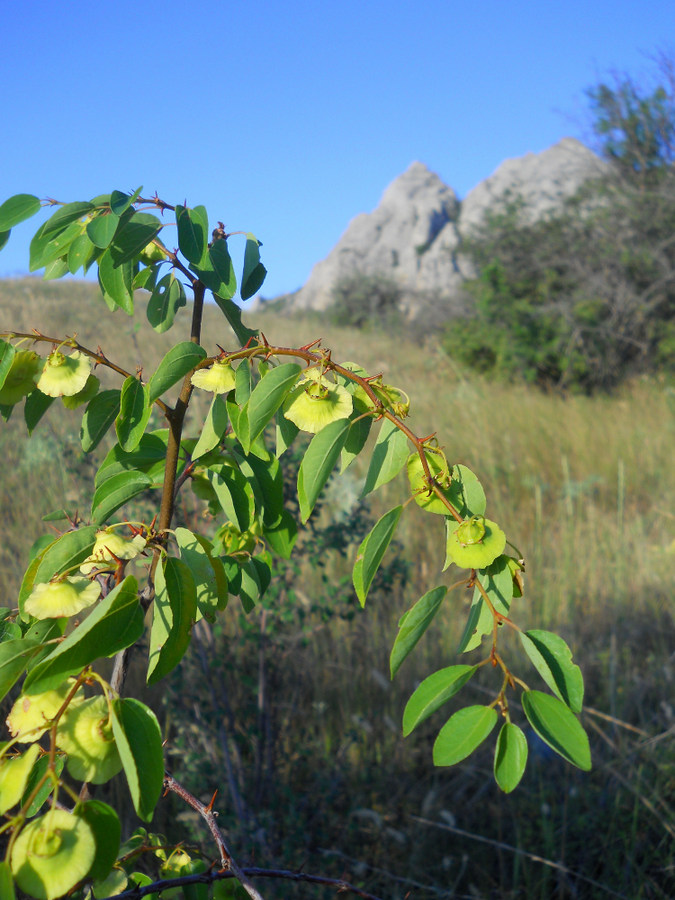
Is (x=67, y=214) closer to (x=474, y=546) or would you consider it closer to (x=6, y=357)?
(x=6, y=357)

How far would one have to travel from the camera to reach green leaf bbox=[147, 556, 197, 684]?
505 millimetres

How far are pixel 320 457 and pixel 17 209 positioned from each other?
42 cm

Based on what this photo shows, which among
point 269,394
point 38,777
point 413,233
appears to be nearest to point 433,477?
point 269,394

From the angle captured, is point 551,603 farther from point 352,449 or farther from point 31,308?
point 31,308

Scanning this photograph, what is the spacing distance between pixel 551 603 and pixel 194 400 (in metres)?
1.84

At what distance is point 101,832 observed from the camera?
16.5 inches

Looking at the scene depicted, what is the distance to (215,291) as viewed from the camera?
0.69m

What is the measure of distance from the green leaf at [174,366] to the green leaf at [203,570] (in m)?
0.13

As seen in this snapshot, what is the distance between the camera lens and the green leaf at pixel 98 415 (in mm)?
691

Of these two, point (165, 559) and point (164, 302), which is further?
point (164, 302)

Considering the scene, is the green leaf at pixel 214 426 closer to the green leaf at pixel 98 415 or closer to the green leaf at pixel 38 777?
the green leaf at pixel 98 415

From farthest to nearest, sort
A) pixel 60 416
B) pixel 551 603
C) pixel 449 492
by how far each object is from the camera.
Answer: pixel 60 416 → pixel 551 603 → pixel 449 492

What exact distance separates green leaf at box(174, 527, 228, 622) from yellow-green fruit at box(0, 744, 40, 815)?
0.53ft

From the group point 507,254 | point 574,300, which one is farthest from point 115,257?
point 507,254
